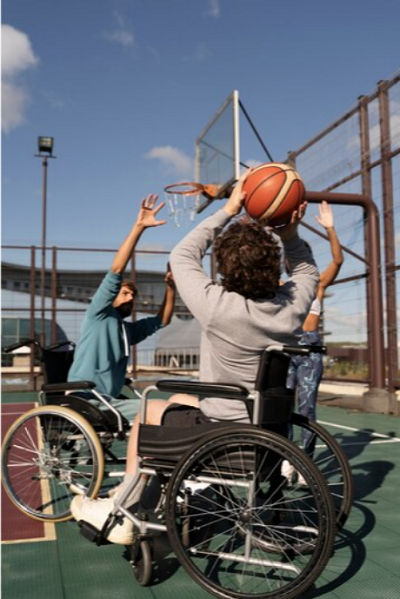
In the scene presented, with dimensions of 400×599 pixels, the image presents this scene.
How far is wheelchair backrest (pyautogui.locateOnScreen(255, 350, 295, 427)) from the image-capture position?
2.27m

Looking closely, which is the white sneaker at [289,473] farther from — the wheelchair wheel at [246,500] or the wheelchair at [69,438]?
the wheelchair at [69,438]

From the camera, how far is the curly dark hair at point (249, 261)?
2.36 meters

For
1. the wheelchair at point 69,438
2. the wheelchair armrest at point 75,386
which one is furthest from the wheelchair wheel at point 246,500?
the wheelchair armrest at point 75,386

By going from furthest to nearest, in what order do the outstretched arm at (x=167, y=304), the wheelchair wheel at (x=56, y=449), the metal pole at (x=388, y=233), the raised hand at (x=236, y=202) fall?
the metal pole at (x=388, y=233), the outstretched arm at (x=167, y=304), the wheelchair wheel at (x=56, y=449), the raised hand at (x=236, y=202)

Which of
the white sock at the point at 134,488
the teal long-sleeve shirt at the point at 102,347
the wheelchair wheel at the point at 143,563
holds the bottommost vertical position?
the wheelchair wheel at the point at 143,563

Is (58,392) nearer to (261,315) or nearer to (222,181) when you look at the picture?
(261,315)

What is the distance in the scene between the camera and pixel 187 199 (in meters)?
10.2

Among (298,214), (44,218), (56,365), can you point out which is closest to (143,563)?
(56,365)

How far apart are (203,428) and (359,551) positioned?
1.15 meters

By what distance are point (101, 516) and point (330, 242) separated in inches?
88.8

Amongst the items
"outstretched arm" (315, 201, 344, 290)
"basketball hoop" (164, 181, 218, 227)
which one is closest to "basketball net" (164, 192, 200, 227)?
"basketball hoop" (164, 181, 218, 227)

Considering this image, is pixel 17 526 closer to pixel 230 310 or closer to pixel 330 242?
pixel 230 310

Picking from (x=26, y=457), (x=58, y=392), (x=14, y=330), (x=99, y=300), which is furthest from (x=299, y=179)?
(x=14, y=330)

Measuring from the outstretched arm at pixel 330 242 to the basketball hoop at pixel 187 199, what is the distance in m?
5.61
